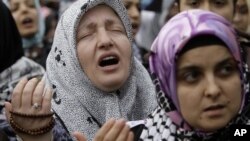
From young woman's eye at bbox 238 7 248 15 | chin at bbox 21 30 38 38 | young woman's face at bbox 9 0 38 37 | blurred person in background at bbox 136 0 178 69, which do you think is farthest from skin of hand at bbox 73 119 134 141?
blurred person in background at bbox 136 0 178 69

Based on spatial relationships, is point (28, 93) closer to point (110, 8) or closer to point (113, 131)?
point (113, 131)

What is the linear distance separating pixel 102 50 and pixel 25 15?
2.97m

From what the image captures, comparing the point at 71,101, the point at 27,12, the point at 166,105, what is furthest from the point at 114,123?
the point at 27,12

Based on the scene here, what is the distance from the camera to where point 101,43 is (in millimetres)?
3498

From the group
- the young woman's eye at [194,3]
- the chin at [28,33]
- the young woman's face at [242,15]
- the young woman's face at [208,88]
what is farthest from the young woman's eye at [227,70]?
the chin at [28,33]

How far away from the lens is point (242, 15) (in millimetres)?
5062

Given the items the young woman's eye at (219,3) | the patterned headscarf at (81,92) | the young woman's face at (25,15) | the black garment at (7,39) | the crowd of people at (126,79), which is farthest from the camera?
the young woman's face at (25,15)

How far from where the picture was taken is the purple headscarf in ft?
8.95

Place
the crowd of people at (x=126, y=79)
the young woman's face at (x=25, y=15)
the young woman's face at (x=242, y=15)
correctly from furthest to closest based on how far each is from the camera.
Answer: the young woman's face at (x=25, y=15) → the young woman's face at (x=242, y=15) → the crowd of people at (x=126, y=79)

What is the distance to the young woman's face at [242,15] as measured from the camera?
498 cm

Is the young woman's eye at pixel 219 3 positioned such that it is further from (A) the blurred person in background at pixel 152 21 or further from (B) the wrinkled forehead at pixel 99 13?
(A) the blurred person in background at pixel 152 21

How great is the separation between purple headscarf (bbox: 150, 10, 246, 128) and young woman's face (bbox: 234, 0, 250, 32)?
214 centimetres

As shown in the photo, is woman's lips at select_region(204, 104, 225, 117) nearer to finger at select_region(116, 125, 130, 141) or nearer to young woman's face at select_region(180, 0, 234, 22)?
finger at select_region(116, 125, 130, 141)

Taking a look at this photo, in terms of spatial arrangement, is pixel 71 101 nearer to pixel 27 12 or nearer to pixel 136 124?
pixel 136 124
